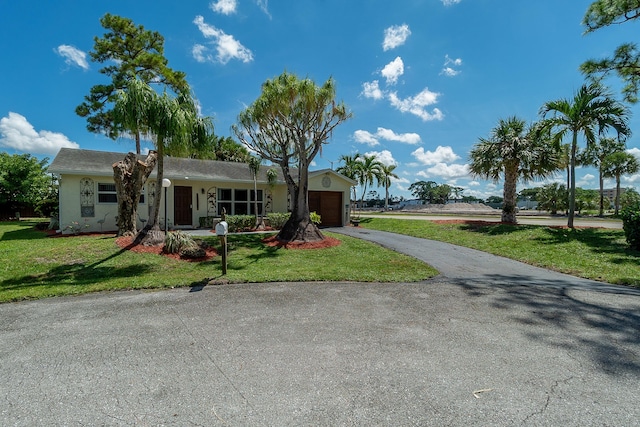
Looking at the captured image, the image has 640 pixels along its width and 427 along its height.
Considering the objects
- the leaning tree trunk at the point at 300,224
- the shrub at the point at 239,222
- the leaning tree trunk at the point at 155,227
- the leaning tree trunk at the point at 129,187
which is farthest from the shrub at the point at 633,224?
the leaning tree trunk at the point at 129,187

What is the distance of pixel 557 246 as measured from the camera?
33.7 feet

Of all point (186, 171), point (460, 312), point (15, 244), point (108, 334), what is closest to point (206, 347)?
point (108, 334)

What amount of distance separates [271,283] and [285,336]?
260 cm

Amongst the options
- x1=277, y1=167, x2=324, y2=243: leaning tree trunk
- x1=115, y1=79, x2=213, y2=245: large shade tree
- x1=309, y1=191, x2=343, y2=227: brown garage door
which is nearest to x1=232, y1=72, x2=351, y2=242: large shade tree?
x1=277, y1=167, x2=324, y2=243: leaning tree trunk

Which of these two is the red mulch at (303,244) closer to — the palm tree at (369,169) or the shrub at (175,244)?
the shrub at (175,244)

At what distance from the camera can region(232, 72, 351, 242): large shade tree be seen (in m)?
10.8

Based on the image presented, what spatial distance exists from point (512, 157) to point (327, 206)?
10.5 m

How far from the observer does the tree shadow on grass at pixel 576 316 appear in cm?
314

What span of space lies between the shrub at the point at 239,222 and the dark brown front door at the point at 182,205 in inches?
102

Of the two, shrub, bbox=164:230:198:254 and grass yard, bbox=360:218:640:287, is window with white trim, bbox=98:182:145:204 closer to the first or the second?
shrub, bbox=164:230:198:254

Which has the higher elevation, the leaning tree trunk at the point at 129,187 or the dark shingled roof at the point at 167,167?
the dark shingled roof at the point at 167,167

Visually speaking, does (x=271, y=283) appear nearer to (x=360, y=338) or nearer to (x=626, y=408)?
(x=360, y=338)

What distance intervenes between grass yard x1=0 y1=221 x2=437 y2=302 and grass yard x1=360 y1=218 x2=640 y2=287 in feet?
12.6

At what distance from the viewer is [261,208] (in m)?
17.9
